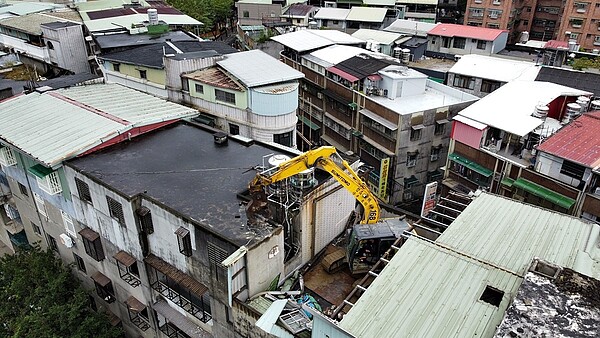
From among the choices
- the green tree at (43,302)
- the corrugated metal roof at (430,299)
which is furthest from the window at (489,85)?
the green tree at (43,302)

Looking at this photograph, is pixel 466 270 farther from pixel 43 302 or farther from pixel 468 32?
pixel 468 32

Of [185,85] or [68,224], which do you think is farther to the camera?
[185,85]

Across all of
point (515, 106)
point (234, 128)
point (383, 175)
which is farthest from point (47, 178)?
point (515, 106)

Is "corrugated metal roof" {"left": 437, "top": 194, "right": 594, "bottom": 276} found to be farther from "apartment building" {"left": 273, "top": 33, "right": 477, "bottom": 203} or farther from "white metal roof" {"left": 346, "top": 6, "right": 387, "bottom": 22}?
"white metal roof" {"left": 346, "top": 6, "right": 387, "bottom": 22}

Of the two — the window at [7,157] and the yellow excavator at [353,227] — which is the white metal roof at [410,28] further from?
the window at [7,157]

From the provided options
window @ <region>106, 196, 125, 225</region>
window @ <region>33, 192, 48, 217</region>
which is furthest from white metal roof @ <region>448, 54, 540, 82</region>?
window @ <region>33, 192, 48, 217</region>
